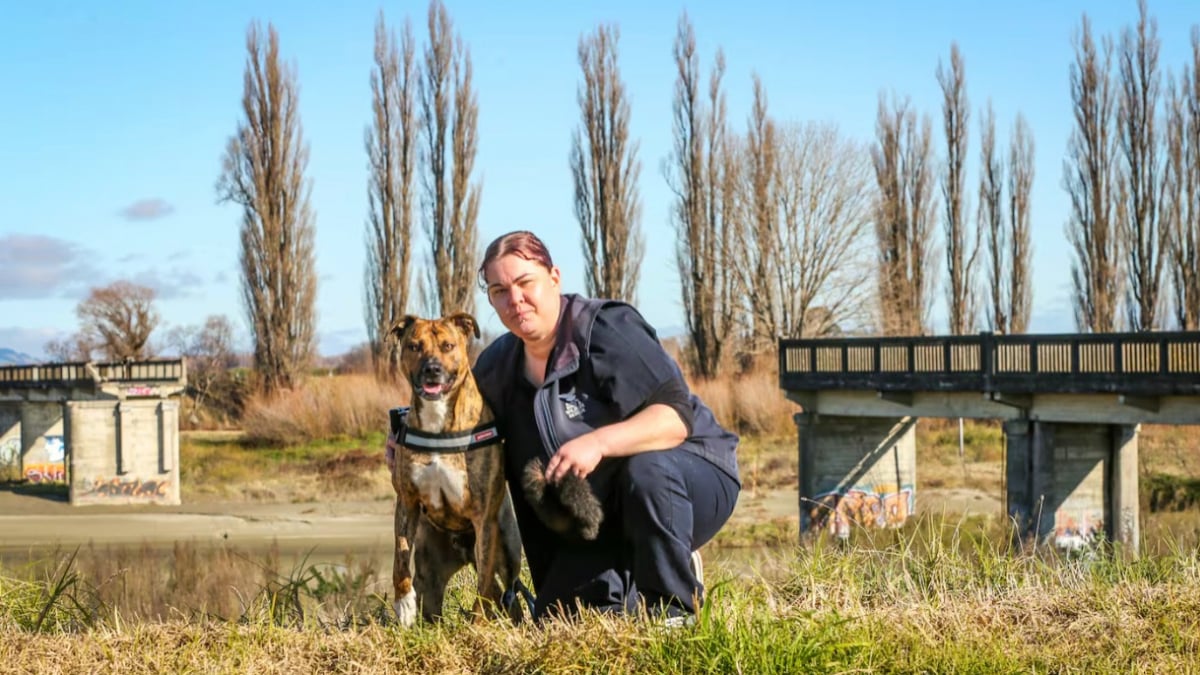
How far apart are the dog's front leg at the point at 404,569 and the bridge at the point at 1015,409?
17.5 m

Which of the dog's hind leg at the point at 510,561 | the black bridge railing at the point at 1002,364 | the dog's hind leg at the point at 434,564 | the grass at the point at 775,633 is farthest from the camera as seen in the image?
the black bridge railing at the point at 1002,364

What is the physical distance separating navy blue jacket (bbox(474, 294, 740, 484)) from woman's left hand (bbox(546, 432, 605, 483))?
0.15m

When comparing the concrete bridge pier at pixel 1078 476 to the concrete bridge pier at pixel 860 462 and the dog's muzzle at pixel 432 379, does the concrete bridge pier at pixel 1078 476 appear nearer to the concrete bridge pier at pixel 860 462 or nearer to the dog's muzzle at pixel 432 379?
the concrete bridge pier at pixel 860 462

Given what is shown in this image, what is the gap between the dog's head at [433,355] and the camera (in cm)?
470

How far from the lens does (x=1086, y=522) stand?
1064 inches

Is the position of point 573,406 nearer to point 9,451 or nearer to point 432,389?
point 432,389

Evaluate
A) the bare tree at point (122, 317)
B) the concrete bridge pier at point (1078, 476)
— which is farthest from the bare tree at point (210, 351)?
the concrete bridge pier at point (1078, 476)

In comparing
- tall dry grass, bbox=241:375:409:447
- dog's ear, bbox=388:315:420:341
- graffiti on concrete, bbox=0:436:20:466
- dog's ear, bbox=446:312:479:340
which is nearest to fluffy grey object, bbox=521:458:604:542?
dog's ear, bbox=446:312:479:340

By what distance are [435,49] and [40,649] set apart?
1783 inches

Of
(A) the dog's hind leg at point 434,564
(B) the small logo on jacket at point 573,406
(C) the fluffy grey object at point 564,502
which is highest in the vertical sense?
(B) the small logo on jacket at point 573,406

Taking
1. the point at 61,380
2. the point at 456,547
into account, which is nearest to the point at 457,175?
the point at 61,380

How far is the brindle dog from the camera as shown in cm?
477

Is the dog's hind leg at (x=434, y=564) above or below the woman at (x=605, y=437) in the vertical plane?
below

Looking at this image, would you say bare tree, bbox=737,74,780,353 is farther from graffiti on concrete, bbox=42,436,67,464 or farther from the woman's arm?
the woman's arm
